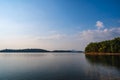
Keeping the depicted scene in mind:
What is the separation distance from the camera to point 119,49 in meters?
142

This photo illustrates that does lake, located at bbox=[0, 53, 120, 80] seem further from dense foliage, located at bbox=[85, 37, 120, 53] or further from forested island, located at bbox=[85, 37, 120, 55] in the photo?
forested island, located at bbox=[85, 37, 120, 55]

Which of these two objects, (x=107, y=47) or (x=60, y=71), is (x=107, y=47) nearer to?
(x=107, y=47)

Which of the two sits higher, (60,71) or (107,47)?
(107,47)

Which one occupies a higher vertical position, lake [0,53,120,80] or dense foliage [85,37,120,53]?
dense foliage [85,37,120,53]

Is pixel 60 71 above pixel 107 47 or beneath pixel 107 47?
beneath

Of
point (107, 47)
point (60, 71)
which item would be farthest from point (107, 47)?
point (60, 71)

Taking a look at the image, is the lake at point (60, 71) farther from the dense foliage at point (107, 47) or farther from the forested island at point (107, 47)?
the forested island at point (107, 47)

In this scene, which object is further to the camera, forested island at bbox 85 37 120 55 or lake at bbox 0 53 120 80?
forested island at bbox 85 37 120 55

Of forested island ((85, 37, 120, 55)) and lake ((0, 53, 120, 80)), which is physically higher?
forested island ((85, 37, 120, 55))

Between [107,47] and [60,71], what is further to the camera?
[107,47]

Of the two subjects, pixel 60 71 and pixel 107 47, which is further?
pixel 107 47

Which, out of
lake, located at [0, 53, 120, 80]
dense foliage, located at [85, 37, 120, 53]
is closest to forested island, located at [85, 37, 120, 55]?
dense foliage, located at [85, 37, 120, 53]

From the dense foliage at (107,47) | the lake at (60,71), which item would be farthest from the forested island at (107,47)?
the lake at (60,71)

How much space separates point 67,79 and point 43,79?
4364 millimetres
